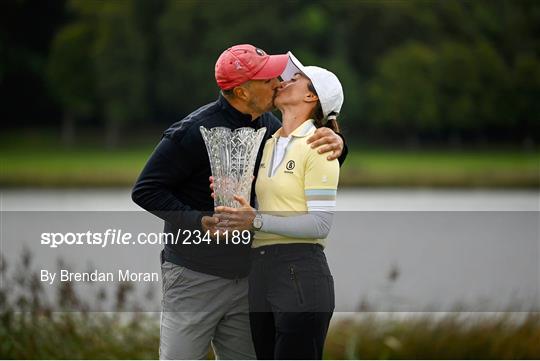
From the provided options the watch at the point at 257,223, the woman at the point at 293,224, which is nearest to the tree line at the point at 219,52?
the woman at the point at 293,224

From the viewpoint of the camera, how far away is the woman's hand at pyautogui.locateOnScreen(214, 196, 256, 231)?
3.15m

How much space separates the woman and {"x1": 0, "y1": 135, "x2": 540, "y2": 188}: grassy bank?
2160cm

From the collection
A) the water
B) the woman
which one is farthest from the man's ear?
the water

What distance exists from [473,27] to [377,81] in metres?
6.01

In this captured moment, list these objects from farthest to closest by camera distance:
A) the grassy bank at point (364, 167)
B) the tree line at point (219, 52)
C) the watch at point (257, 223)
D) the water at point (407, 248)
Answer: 1. the tree line at point (219, 52)
2. the grassy bank at point (364, 167)
3. the water at point (407, 248)
4. the watch at point (257, 223)

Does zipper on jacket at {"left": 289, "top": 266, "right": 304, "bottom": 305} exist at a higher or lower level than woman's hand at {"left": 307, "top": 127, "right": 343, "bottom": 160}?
lower

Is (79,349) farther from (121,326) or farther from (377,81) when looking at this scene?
(377,81)

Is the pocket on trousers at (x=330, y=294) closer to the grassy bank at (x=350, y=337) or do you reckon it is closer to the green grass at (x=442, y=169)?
the grassy bank at (x=350, y=337)

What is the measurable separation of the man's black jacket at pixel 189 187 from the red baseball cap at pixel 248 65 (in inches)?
5.4

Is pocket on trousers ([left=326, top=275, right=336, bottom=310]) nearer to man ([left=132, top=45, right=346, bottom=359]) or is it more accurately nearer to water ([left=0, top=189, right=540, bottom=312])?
man ([left=132, top=45, right=346, bottom=359])

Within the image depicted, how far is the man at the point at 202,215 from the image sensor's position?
338 cm

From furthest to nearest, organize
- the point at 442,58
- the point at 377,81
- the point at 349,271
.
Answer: the point at 377,81
the point at 442,58
the point at 349,271

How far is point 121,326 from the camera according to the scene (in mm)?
5621

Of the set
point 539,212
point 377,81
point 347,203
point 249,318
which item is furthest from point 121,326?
point 377,81
